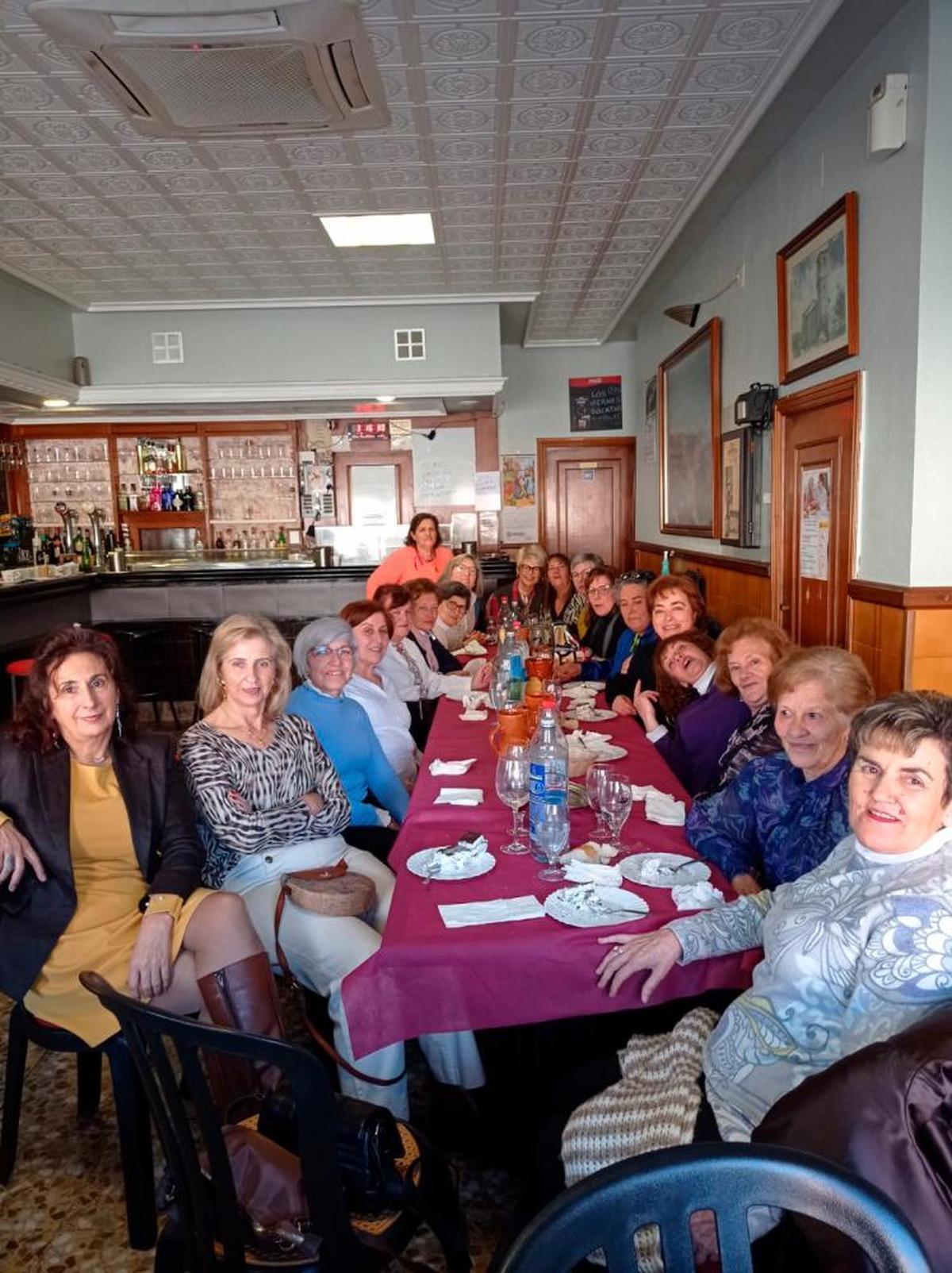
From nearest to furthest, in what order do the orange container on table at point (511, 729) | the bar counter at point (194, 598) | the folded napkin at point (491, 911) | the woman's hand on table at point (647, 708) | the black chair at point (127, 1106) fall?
the folded napkin at point (491, 911), the black chair at point (127, 1106), the orange container on table at point (511, 729), the woman's hand on table at point (647, 708), the bar counter at point (194, 598)

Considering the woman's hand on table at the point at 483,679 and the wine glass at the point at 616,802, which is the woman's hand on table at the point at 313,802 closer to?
the wine glass at the point at 616,802

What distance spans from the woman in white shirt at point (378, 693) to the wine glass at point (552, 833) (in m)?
1.63

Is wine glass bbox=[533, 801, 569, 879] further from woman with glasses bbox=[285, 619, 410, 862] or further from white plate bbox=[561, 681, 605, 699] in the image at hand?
white plate bbox=[561, 681, 605, 699]

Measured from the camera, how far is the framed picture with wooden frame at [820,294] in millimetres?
3861

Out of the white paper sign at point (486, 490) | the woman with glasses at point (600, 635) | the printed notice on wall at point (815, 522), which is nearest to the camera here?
the printed notice on wall at point (815, 522)

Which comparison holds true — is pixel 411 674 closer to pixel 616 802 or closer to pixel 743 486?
A: pixel 616 802

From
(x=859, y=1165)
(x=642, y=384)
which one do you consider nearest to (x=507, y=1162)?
(x=859, y=1165)

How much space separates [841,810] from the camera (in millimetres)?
2027

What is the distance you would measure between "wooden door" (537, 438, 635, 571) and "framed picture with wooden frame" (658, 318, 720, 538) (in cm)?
179

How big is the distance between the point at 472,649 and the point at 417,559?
157cm

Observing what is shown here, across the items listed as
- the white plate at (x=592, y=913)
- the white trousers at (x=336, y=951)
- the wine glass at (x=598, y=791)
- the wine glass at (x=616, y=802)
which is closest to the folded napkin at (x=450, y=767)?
the white trousers at (x=336, y=951)

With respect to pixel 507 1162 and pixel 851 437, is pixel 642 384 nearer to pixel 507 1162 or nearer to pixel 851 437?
pixel 851 437

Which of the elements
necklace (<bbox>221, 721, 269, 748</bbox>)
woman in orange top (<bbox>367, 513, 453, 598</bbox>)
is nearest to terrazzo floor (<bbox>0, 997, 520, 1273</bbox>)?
necklace (<bbox>221, 721, 269, 748</bbox>)

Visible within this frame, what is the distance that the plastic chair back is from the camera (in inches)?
45.9
